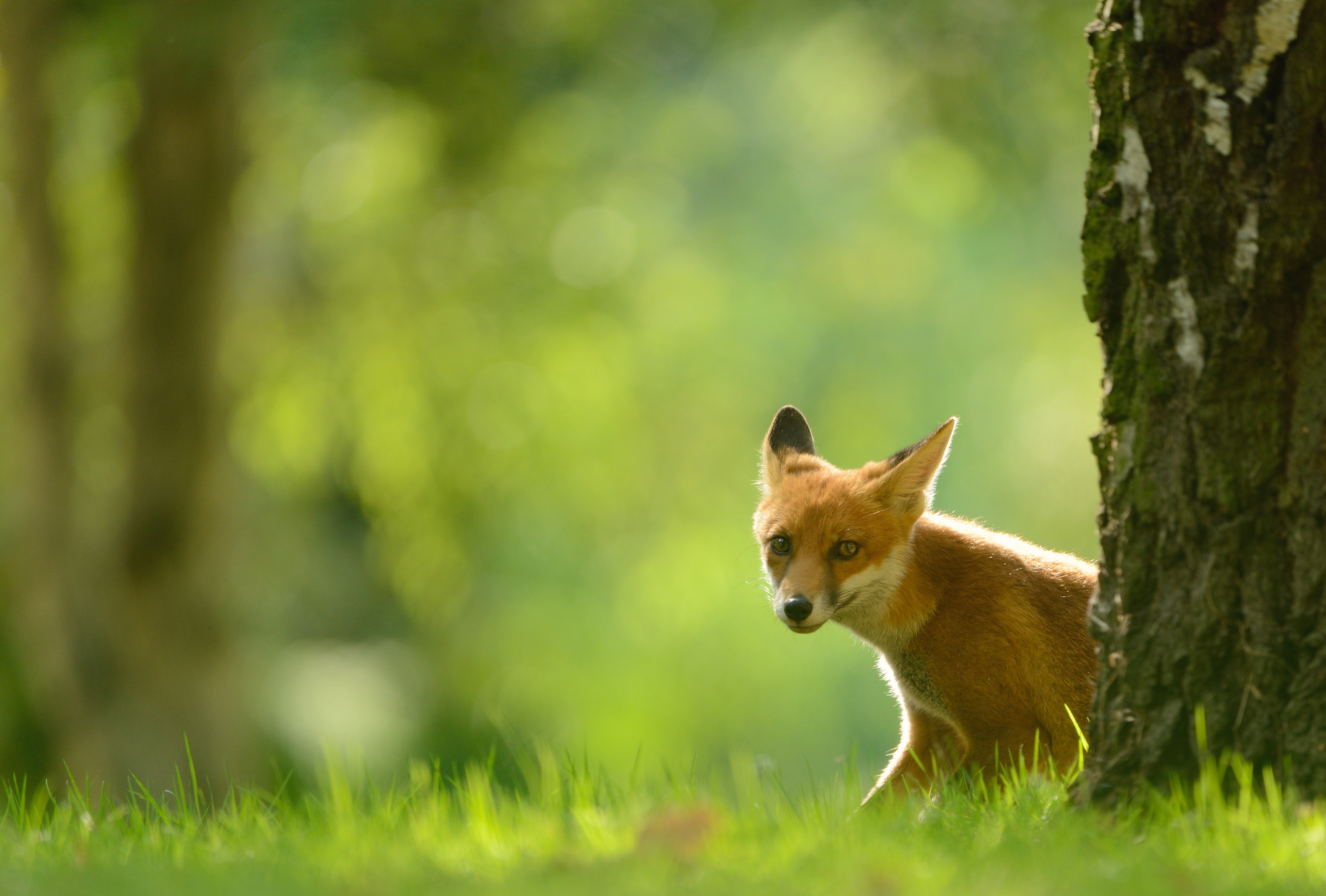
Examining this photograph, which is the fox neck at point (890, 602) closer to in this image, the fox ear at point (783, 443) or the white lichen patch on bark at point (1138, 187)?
the fox ear at point (783, 443)

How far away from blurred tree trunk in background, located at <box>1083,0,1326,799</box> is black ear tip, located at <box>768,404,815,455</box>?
7.15ft

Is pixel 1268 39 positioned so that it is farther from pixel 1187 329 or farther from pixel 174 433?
pixel 174 433

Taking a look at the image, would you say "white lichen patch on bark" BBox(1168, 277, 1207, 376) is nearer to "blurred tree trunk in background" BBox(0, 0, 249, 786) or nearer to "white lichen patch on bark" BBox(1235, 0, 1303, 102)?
"white lichen patch on bark" BBox(1235, 0, 1303, 102)

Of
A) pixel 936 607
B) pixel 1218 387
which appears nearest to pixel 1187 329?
pixel 1218 387

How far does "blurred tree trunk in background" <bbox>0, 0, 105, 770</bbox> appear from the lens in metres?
9.52

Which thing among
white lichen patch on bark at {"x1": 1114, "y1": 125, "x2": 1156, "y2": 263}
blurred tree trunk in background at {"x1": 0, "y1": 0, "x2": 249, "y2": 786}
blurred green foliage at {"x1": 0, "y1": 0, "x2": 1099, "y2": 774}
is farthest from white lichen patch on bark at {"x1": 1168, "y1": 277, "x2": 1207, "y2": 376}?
blurred tree trunk in background at {"x1": 0, "y1": 0, "x2": 249, "y2": 786}

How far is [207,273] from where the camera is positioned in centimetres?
1027

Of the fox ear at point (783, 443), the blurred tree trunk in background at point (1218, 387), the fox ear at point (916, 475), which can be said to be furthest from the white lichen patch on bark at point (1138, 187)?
the fox ear at point (783, 443)

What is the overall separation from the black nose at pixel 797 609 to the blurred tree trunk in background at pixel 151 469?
676cm

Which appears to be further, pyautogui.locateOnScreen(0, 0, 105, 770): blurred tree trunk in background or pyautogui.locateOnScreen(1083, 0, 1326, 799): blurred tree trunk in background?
pyautogui.locateOnScreen(0, 0, 105, 770): blurred tree trunk in background

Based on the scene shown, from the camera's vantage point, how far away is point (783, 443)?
5.55 meters

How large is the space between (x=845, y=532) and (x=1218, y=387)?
175 centimetres

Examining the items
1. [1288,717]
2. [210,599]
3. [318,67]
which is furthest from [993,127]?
[210,599]

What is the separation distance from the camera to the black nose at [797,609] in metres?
4.46
